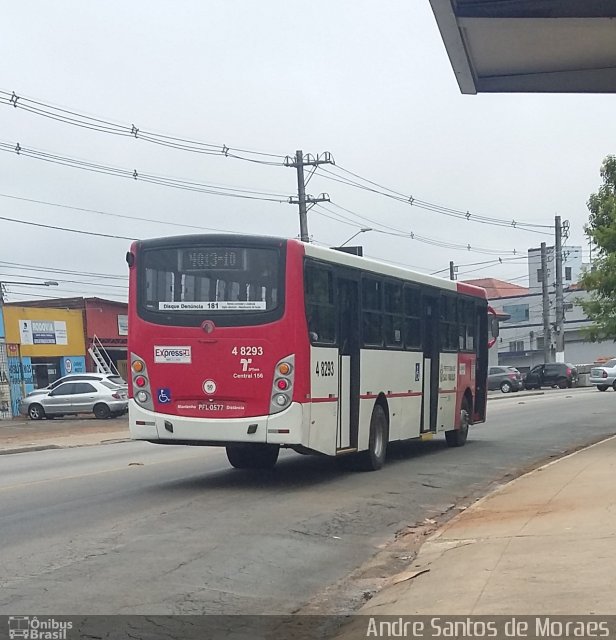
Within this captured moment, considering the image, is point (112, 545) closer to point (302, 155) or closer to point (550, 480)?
point (550, 480)

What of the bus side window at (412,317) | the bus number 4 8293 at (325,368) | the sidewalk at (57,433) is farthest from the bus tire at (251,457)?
the sidewalk at (57,433)

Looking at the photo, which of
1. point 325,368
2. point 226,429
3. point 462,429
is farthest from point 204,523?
point 462,429

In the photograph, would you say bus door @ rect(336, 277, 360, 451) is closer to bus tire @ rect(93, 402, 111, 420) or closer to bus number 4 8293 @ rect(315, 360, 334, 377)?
bus number 4 8293 @ rect(315, 360, 334, 377)

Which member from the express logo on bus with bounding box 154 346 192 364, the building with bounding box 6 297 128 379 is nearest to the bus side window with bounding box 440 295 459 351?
the express logo on bus with bounding box 154 346 192 364

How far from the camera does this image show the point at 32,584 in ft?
26.3

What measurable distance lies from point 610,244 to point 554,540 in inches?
549

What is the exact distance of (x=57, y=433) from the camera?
2942 centimetres

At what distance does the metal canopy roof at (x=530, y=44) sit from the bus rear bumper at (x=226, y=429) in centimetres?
581

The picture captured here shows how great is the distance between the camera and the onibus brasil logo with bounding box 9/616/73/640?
21.6ft

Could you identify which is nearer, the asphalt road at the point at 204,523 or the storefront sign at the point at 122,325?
the asphalt road at the point at 204,523

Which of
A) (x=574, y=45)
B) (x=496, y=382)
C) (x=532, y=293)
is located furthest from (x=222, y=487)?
(x=532, y=293)

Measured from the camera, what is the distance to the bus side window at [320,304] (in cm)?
1339

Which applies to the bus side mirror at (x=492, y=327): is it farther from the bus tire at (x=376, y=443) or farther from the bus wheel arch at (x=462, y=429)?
the bus tire at (x=376, y=443)

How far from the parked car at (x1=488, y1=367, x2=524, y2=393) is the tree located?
31828 mm
